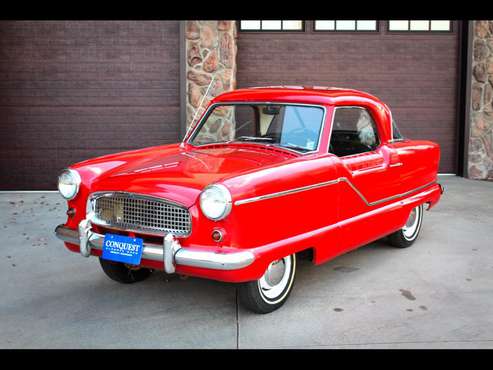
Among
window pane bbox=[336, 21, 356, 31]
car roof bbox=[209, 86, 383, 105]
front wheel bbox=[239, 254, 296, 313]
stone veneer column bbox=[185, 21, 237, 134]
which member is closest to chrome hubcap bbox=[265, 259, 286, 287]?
front wheel bbox=[239, 254, 296, 313]

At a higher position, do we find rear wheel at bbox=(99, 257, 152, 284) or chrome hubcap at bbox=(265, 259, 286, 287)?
chrome hubcap at bbox=(265, 259, 286, 287)

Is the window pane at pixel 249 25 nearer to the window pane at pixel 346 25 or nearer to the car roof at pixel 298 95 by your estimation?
the window pane at pixel 346 25

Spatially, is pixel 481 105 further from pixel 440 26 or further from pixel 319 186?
pixel 319 186

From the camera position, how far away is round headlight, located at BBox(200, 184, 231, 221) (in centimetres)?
353

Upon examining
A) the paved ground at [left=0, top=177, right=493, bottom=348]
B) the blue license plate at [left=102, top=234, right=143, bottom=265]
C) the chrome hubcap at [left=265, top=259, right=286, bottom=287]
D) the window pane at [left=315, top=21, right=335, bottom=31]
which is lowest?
the paved ground at [left=0, top=177, right=493, bottom=348]

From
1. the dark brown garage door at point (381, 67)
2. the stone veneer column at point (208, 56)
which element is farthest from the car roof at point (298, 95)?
the dark brown garage door at point (381, 67)

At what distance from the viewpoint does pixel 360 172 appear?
4.70 meters

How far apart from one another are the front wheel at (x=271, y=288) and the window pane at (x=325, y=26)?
6.67 m

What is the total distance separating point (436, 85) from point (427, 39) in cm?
81

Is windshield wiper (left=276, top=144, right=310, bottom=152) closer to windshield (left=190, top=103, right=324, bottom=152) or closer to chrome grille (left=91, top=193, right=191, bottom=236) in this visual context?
windshield (left=190, top=103, right=324, bottom=152)

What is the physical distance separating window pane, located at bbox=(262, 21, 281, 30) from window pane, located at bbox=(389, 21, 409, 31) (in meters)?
1.94

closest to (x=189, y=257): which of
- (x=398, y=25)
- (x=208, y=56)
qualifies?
(x=208, y=56)

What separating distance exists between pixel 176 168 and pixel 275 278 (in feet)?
3.41
